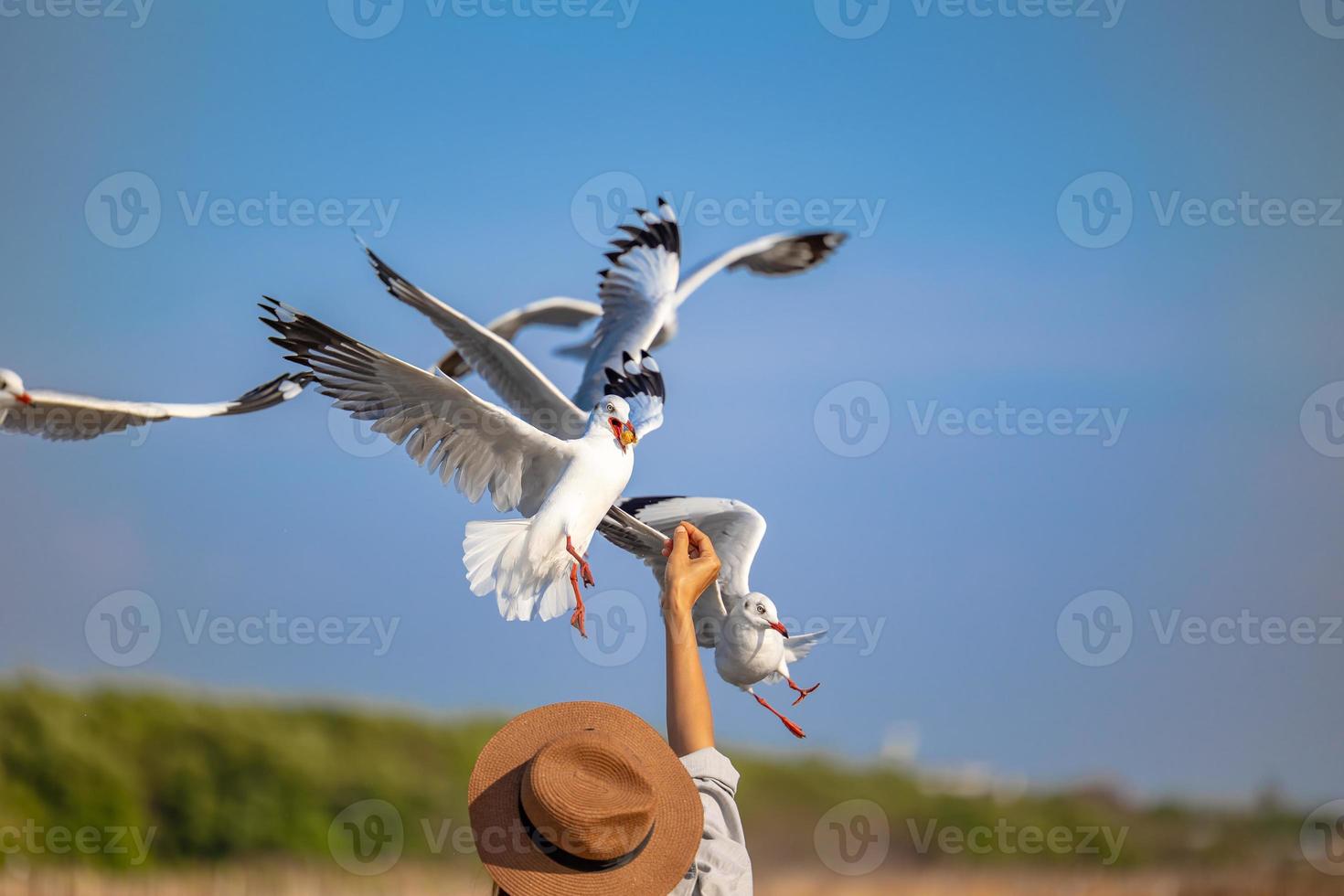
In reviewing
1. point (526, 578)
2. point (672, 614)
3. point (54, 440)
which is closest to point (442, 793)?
point (54, 440)

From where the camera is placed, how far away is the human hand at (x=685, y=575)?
6.66 ft

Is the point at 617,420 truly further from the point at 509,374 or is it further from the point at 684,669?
the point at 684,669

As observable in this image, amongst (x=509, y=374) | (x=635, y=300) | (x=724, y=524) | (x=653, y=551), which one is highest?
(x=635, y=300)

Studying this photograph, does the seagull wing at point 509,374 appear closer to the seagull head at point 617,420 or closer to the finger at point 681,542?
the seagull head at point 617,420

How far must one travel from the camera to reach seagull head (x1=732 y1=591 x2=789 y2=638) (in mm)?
3840

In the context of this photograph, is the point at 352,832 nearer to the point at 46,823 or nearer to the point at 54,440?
the point at 46,823

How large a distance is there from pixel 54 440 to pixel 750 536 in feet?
9.73

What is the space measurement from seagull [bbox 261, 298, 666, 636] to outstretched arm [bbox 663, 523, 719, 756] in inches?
74.2

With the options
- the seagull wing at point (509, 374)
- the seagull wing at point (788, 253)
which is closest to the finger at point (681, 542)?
the seagull wing at point (509, 374)

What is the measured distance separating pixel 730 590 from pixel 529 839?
2.34 metres

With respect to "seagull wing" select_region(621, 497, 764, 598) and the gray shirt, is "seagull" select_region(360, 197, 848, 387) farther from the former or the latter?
the gray shirt

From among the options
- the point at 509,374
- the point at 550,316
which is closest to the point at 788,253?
the point at 550,316

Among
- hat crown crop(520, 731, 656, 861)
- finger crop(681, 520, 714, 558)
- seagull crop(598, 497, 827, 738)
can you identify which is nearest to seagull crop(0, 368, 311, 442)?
seagull crop(598, 497, 827, 738)

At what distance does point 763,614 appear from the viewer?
3.86 meters
